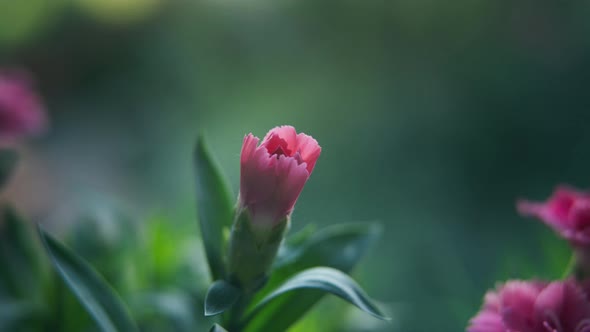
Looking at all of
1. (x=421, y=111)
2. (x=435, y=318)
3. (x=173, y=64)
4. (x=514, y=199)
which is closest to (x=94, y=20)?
(x=173, y=64)

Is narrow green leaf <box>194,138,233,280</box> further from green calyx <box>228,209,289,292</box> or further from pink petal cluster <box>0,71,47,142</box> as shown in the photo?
pink petal cluster <box>0,71,47,142</box>

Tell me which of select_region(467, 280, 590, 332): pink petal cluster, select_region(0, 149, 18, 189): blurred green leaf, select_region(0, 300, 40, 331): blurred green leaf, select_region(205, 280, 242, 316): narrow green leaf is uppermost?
select_region(0, 149, 18, 189): blurred green leaf

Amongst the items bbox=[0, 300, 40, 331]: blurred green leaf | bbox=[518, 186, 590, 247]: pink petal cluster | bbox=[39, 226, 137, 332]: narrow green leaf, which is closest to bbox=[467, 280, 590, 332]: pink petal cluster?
bbox=[518, 186, 590, 247]: pink petal cluster

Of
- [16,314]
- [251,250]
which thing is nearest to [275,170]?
[251,250]

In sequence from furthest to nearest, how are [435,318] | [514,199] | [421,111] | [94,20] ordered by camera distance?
[94,20] < [421,111] < [514,199] < [435,318]

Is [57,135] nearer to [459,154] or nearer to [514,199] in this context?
[459,154]

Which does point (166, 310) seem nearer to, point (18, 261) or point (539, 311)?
point (18, 261)
